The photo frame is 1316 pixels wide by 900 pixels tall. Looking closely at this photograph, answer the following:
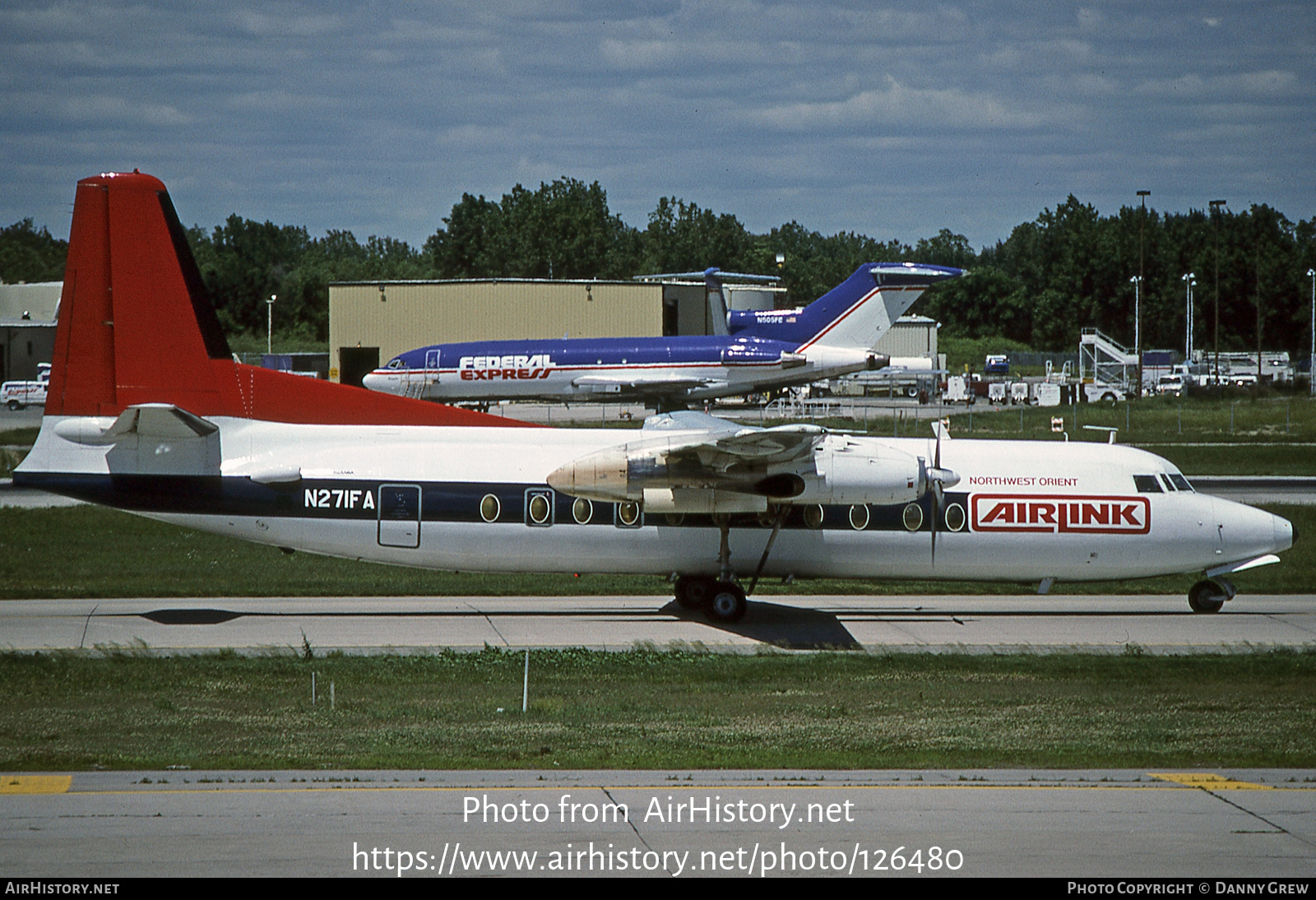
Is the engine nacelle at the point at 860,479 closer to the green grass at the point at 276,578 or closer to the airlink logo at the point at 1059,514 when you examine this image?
the airlink logo at the point at 1059,514

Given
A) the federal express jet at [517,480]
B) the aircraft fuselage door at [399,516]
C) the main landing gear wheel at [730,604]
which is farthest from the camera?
the main landing gear wheel at [730,604]

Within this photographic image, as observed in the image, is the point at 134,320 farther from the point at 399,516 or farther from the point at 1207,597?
the point at 1207,597

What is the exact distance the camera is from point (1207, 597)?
71.8ft

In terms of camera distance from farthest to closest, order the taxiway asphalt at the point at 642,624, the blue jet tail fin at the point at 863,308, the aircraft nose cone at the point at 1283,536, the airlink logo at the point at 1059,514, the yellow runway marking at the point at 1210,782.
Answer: the blue jet tail fin at the point at 863,308 → the aircraft nose cone at the point at 1283,536 → the airlink logo at the point at 1059,514 → the taxiway asphalt at the point at 642,624 → the yellow runway marking at the point at 1210,782

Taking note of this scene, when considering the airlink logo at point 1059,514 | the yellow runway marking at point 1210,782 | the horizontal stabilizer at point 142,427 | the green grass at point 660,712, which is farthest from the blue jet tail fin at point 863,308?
the yellow runway marking at point 1210,782

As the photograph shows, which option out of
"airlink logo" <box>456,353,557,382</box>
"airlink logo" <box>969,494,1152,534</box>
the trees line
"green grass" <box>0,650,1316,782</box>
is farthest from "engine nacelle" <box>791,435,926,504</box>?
the trees line

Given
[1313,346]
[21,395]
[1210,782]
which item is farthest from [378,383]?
[1313,346]

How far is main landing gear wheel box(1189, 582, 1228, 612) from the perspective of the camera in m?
21.8

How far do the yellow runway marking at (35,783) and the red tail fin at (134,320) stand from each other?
31.5 ft

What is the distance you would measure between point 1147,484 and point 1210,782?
11353 millimetres

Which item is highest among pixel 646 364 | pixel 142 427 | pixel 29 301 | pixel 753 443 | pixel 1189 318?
pixel 29 301

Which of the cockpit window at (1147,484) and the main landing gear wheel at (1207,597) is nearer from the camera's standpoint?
the cockpit window at (1147,484)

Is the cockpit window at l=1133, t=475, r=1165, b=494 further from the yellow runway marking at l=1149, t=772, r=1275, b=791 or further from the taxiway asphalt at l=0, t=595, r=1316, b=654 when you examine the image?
the yellow runway marking at l=1149, t=772, r=1275, b=791

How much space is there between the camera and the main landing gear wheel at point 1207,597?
21844 millimetres
